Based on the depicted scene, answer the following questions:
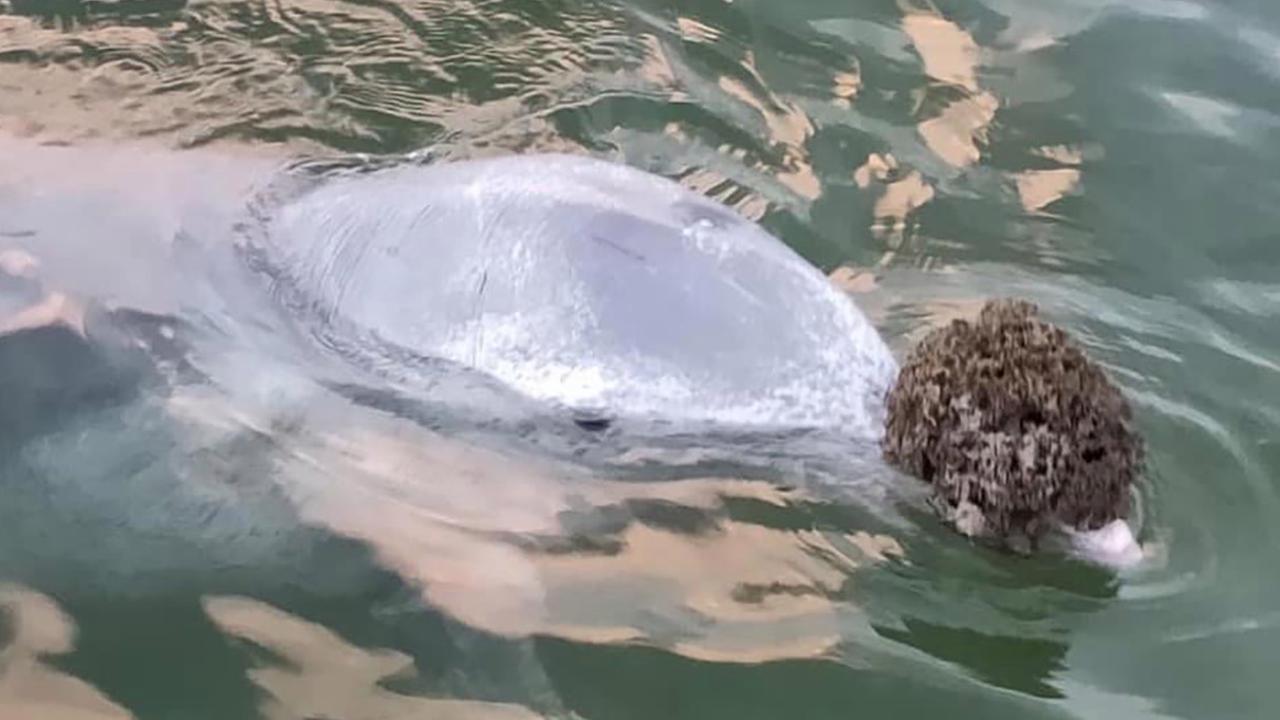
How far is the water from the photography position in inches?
194

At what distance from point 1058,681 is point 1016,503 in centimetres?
55

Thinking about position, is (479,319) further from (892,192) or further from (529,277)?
(892,192)

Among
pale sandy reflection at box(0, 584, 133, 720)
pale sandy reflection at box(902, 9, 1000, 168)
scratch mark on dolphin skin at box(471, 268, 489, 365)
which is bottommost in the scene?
pale sandy reflection at box(0, 584, 133, 720)

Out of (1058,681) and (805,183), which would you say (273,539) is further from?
(805,183)

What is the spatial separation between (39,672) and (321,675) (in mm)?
705

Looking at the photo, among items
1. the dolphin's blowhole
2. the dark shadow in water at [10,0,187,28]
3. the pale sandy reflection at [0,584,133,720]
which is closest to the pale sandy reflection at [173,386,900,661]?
the dolphin's blowhole

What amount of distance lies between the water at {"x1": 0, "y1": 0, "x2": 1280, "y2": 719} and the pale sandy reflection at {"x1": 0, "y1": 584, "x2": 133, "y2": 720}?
10 mm

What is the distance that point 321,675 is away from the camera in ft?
16.3

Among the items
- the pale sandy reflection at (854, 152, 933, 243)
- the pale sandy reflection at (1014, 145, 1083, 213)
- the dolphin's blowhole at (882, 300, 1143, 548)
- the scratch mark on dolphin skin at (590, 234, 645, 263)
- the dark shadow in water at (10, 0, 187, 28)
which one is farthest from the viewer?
the dark shadow in water at (10, 0, 187, 28)

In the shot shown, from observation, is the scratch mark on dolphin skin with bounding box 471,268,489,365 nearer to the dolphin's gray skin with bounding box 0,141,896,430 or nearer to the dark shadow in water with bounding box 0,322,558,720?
the dolphin's gray skin with bounding box 0,141,896,430

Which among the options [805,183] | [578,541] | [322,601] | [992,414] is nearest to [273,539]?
[322,601]

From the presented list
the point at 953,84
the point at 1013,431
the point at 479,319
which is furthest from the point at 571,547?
the point at 953,84

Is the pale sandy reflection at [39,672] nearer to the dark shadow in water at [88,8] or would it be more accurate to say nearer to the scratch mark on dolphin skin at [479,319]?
the scratch mark on dolphin skin at [479,319]

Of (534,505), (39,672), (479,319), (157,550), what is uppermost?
(479,319)
